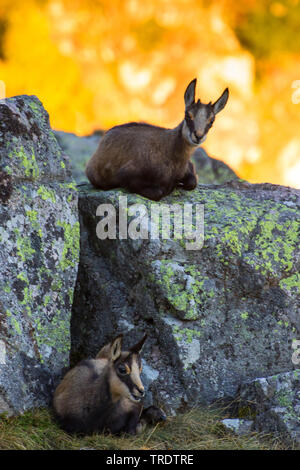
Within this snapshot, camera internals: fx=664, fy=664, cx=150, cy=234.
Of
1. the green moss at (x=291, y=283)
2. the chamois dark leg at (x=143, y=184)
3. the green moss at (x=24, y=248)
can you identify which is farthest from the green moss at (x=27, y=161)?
the green moss at (x=291, y=283)

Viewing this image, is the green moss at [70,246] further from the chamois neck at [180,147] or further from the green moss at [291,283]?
the green moss at [291,283]

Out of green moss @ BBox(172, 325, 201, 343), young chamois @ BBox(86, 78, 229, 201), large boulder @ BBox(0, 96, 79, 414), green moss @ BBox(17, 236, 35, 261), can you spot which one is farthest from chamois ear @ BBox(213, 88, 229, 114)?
green moss @ BBox(17, 236, 35, 261)

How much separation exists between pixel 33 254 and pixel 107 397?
1.86 metres

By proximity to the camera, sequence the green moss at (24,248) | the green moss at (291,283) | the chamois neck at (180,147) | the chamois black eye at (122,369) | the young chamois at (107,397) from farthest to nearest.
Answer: the chamois neck at (180,147) < the green moss at (291,283) < the green moss at (24,248) < the chamois black eye at (122,369) < the young chamois at (107,397)

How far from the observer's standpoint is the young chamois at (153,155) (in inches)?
365

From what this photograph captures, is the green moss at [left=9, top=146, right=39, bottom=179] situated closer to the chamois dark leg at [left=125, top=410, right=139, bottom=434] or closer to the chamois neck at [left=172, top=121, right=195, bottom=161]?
the chamois neck at [left=172, top=121, right=195, bottom=161]

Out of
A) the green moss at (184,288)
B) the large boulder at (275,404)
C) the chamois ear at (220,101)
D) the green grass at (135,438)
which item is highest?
the chamois ear at (220,101)

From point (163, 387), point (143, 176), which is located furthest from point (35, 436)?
point (143, 176)

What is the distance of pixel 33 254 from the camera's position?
305 inches

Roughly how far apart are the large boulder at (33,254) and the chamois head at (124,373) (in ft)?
2.46

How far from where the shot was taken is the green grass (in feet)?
21.8

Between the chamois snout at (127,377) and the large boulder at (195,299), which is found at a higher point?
the large boulder at (195,299)

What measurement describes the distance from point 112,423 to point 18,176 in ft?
9.92

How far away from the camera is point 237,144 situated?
26062mm
